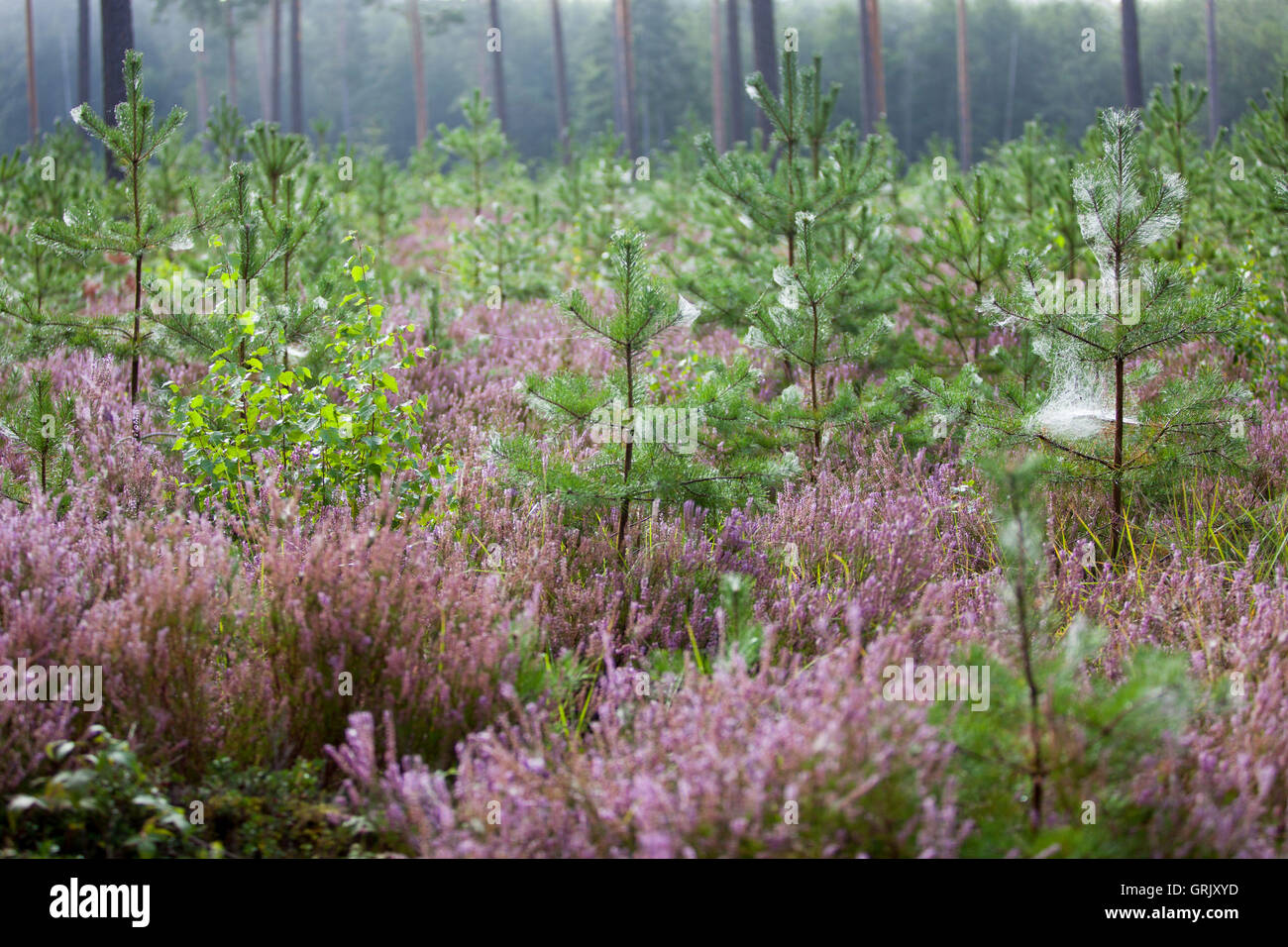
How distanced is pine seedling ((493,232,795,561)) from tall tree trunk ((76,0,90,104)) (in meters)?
28.4

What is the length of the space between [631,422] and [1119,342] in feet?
6.26

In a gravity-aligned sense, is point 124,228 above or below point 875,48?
below

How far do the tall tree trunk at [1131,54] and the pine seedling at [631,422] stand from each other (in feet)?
42.5

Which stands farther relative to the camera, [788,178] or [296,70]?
[296,70]

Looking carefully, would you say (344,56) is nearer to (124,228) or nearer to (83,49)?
(83,49)

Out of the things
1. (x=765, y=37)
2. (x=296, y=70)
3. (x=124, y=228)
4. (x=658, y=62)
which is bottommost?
(x=124, y=228)

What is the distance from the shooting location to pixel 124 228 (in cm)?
455

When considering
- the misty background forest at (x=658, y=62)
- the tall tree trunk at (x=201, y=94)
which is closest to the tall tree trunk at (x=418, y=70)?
the misty background forest at (x=658, y=62)

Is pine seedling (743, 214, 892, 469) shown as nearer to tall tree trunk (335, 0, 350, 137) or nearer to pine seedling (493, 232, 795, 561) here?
pine seedling (493, 232, 795, 561)

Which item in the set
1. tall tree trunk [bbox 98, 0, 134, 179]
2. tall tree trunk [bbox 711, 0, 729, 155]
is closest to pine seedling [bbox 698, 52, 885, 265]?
tall tree trunk [bbox 98, 0, 134, 179]

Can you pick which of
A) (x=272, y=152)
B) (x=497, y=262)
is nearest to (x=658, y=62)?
(x=497, y=262)

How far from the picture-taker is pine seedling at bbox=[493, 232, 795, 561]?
11.5 ft

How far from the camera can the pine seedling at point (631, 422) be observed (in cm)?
350

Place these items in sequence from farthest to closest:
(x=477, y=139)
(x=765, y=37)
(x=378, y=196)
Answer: (x=765, y=37)
(x=477, y=139)
(x=378, y=196)
